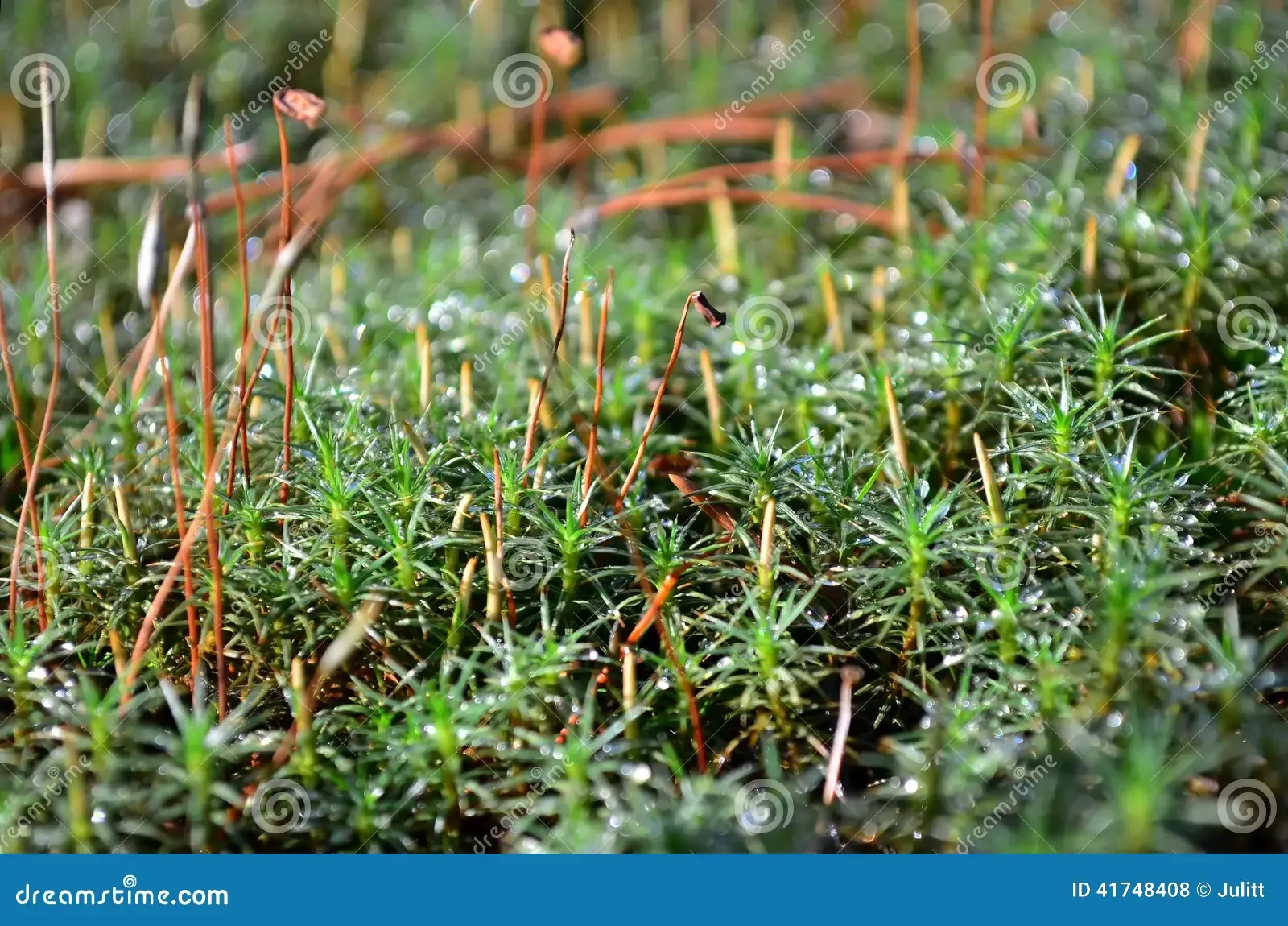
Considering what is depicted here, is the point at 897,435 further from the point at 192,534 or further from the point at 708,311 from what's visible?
the point at 192,534

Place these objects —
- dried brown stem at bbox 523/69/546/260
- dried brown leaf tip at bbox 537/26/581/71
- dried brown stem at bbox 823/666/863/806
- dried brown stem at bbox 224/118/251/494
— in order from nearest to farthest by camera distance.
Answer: dried brown stem at bbox 823/666/863/806
dried brown stem at bbox 224/118/251/494
dried brown leaf tip at bbox 537/26/581/71
dried brown stem at bbox 523/69/546/260

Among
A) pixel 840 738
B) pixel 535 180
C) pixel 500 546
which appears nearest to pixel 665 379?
pixel 500 546

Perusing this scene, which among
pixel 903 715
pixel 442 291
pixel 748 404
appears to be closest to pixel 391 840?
pixel 903 715

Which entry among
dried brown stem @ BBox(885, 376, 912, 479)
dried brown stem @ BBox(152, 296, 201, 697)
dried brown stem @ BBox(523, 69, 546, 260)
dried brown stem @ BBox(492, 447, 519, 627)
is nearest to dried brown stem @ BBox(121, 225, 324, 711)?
dried brown stem @ BBox(152, 296, 201, 697)

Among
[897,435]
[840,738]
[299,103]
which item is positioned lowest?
[840,738]

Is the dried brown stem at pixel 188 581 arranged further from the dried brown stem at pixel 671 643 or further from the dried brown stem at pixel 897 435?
the dried brown stem at pixel 897 435

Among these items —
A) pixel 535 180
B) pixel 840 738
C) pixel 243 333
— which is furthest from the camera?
pixel 535 180

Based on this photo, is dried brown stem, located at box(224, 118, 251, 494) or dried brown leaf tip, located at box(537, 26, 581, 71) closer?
dried brown stem, located at box(224, 118, 251, 494)

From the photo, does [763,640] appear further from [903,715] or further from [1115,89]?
[1115,89]

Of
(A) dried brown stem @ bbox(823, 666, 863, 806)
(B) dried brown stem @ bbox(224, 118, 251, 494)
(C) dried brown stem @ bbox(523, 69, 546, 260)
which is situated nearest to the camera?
(A) dried brown stem @ bbox(823, 666, 863, 806)

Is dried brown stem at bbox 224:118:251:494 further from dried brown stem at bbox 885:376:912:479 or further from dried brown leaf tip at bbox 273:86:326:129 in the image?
dried brown stem at bbox 885:376:912:479

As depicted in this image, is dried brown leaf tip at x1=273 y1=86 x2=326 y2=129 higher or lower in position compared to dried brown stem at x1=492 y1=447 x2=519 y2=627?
higher
